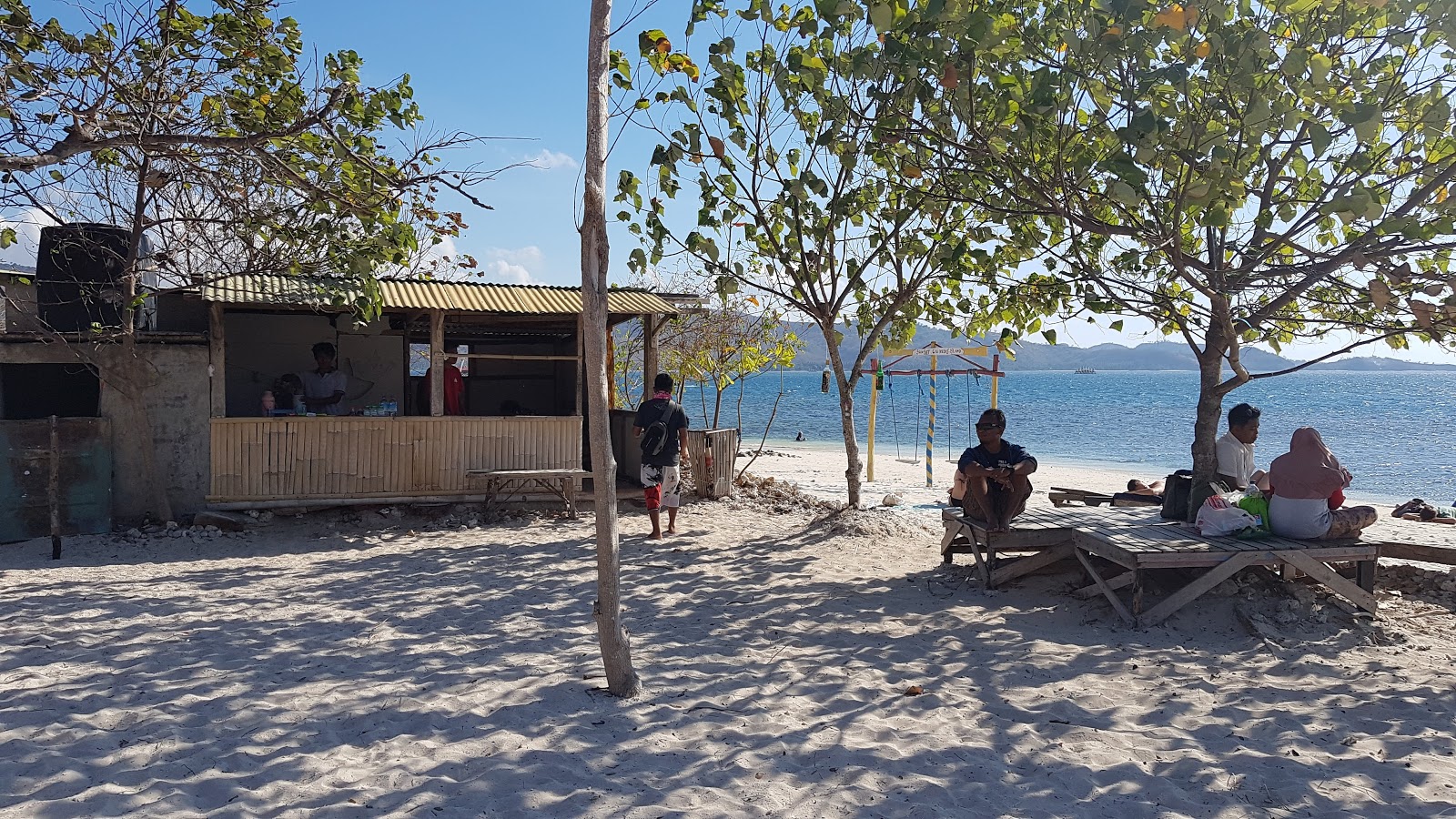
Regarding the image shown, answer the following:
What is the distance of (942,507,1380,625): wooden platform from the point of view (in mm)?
5926

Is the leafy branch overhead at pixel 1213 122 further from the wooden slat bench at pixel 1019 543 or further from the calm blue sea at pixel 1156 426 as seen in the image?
the calm blue sea at pixel 1156 426

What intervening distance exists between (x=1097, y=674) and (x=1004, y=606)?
1.60 meters

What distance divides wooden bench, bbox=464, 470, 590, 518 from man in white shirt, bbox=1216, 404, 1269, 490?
Result: 6.32m

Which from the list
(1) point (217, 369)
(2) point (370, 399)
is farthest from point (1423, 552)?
(2) point (370, 399)

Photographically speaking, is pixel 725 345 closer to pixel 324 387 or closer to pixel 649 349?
pixel 649 349

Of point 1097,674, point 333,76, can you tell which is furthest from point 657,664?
point 333,76

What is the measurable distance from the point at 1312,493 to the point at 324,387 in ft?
32.1

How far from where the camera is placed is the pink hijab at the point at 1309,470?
19.9ft

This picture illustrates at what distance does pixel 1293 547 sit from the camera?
5969 millimetres

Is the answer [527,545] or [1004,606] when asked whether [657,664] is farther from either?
[527,545]

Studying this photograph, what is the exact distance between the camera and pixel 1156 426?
52.2m

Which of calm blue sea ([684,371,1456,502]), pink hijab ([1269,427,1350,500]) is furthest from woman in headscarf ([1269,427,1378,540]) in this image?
calm blue sea ([684,371,1456,502])

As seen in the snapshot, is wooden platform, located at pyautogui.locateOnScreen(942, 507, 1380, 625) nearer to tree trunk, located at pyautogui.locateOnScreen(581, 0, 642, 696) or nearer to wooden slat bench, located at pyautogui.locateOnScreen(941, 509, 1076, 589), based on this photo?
wooden slat bench, located at pyautogui.locateOnScreen(941, 509, 1076, 589)

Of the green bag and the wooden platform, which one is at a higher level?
the green bag
